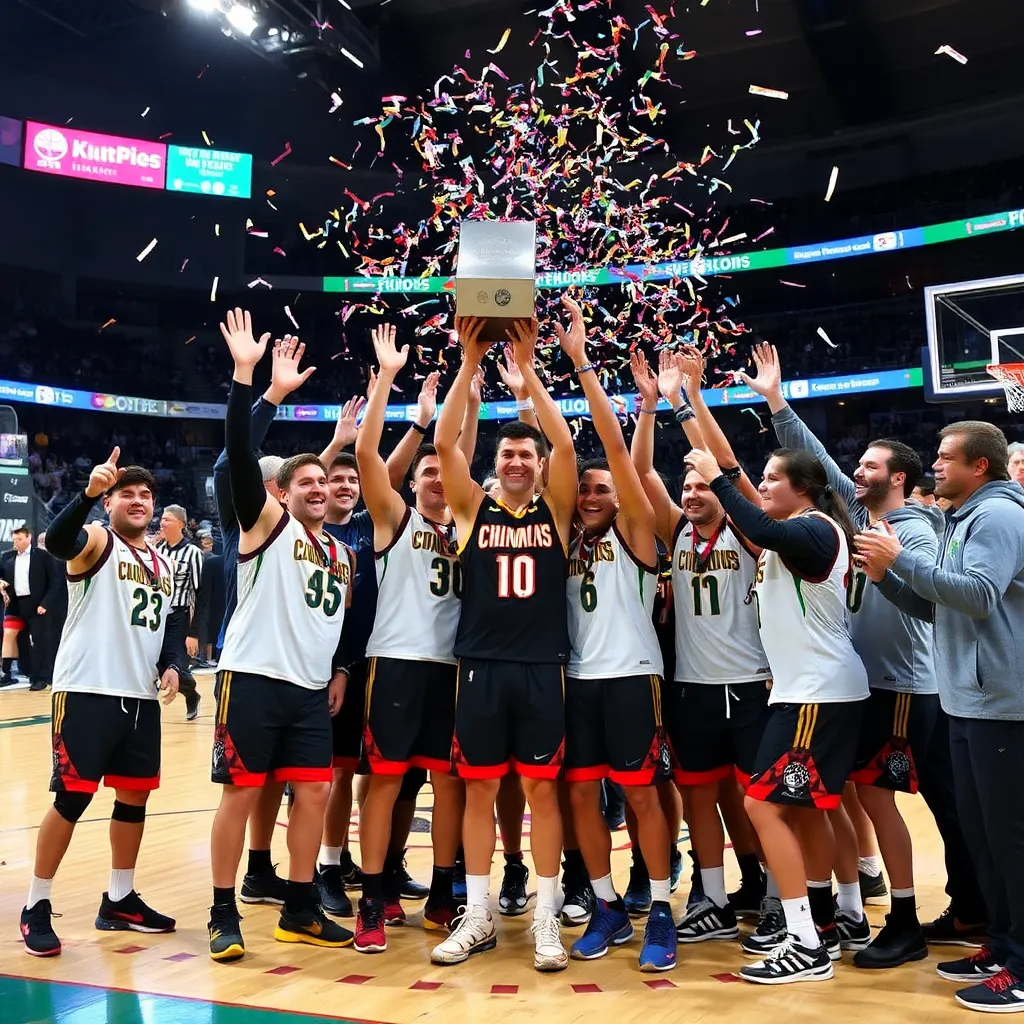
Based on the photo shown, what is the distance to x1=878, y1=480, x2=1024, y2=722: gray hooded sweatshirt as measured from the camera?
3.71 meters

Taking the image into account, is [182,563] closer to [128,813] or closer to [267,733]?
[128,813]

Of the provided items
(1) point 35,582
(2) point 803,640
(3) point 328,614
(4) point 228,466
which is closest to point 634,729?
(2) point 803,640

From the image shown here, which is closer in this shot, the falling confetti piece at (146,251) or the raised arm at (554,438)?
the raised arm at (554,438)

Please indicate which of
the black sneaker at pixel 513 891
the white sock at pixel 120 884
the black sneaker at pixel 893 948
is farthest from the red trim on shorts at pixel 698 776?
the white sock at pixel 120 884

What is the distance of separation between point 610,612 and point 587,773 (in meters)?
0.70

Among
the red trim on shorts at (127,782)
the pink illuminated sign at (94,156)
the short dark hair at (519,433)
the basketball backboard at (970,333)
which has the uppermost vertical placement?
the pink illuminated sign at (94,156)

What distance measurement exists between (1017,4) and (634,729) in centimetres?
2320

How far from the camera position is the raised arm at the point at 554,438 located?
4.52m

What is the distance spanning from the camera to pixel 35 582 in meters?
13.8

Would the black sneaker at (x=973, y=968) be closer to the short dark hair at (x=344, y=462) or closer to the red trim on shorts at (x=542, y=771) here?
the red trim on shorts at (x=542, y=771)

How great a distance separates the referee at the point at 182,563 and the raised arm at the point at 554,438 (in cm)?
512

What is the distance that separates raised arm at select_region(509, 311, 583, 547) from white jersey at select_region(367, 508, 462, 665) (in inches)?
23.0

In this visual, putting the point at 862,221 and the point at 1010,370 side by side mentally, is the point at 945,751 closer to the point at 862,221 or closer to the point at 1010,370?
the point at 1010,370

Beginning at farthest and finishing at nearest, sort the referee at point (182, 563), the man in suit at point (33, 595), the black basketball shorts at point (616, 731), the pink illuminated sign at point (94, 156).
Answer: the pink illuminated sign at point (94, 156) < the man in suit at point (33, 595) < the referee at point (182, 563) < the black basketball shorts at point (616, 731)
